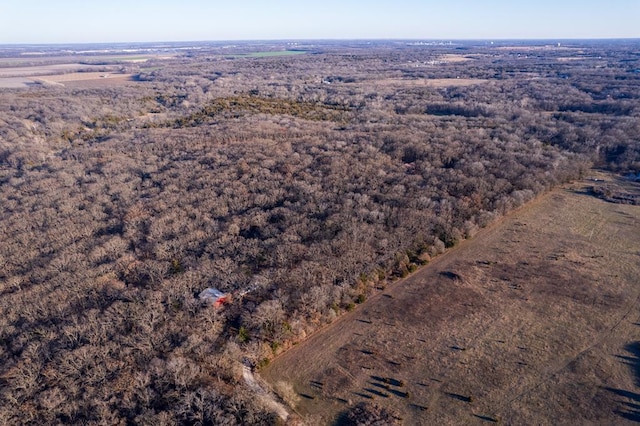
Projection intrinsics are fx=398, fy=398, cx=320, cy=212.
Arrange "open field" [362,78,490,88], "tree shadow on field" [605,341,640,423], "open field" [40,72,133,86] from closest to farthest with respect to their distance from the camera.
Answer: "tree shadow on field" [605,341,640,423]
"open field" [362,78,490,88]
"open field" [40,72,133,86]

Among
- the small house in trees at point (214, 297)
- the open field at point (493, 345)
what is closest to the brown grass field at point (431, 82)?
the open field at point (493, 345)

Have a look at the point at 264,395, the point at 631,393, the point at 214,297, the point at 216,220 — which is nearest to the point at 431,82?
the point at 216,220

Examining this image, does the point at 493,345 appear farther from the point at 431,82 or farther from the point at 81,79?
the point at 81,79

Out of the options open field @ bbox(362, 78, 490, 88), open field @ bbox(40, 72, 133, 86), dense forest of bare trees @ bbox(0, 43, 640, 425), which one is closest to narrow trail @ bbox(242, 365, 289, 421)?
dense forest of bare trees @ bbox(0, 43, 640, 425)

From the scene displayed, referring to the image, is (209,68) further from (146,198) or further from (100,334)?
(100,334)

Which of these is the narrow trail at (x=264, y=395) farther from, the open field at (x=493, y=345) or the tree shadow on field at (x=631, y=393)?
the tree shadow on field at (x=631, y=393)

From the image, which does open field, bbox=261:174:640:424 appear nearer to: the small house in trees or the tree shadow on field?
the tree shadow on field
